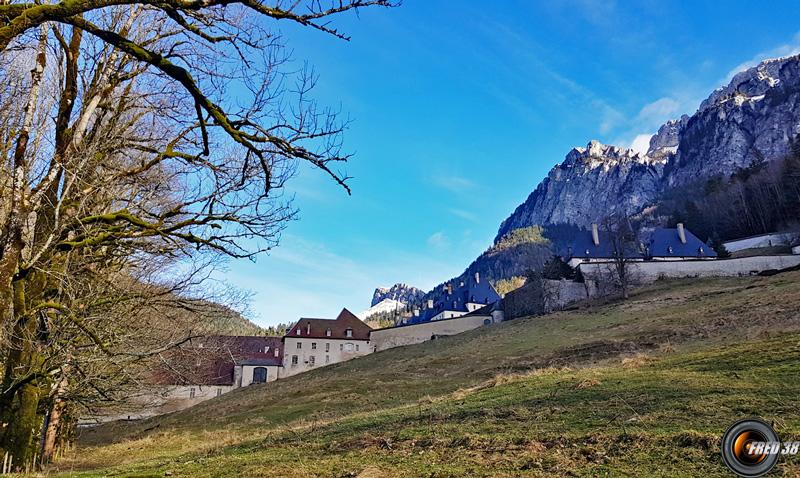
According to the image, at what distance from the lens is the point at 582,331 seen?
3738cm

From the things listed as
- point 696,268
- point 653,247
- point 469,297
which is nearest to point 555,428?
point 696,268

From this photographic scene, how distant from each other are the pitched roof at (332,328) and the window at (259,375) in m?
6.00

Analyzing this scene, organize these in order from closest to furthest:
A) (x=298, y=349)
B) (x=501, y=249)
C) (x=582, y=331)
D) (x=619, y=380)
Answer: (x=619, y=380), (x=582, y=331), (x=298, y=349), (x=501, y=249)

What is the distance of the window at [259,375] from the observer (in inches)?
2500

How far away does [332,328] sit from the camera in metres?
70.5

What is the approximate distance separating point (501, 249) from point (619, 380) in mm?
191087

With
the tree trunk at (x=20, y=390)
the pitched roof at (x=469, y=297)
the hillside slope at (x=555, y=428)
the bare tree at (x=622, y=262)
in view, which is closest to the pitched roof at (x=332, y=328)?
the pitched roof at (x=469, y=297)

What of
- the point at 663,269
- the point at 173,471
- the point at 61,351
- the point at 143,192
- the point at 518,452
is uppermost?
the point at 663,269

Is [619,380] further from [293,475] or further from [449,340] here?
[449,340]

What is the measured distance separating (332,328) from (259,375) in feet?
40.0

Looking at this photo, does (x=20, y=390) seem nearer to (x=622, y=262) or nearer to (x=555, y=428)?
(x=555, y=428)

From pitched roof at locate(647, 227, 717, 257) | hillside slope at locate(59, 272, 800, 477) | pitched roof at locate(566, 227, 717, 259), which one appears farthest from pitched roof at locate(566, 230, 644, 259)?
hillside slope at locate(59, 272, 800, 477)

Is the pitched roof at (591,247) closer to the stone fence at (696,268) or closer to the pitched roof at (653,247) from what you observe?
the pitched roof at (653,247)

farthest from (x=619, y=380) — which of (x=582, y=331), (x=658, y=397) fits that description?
(x=582, y=331)
